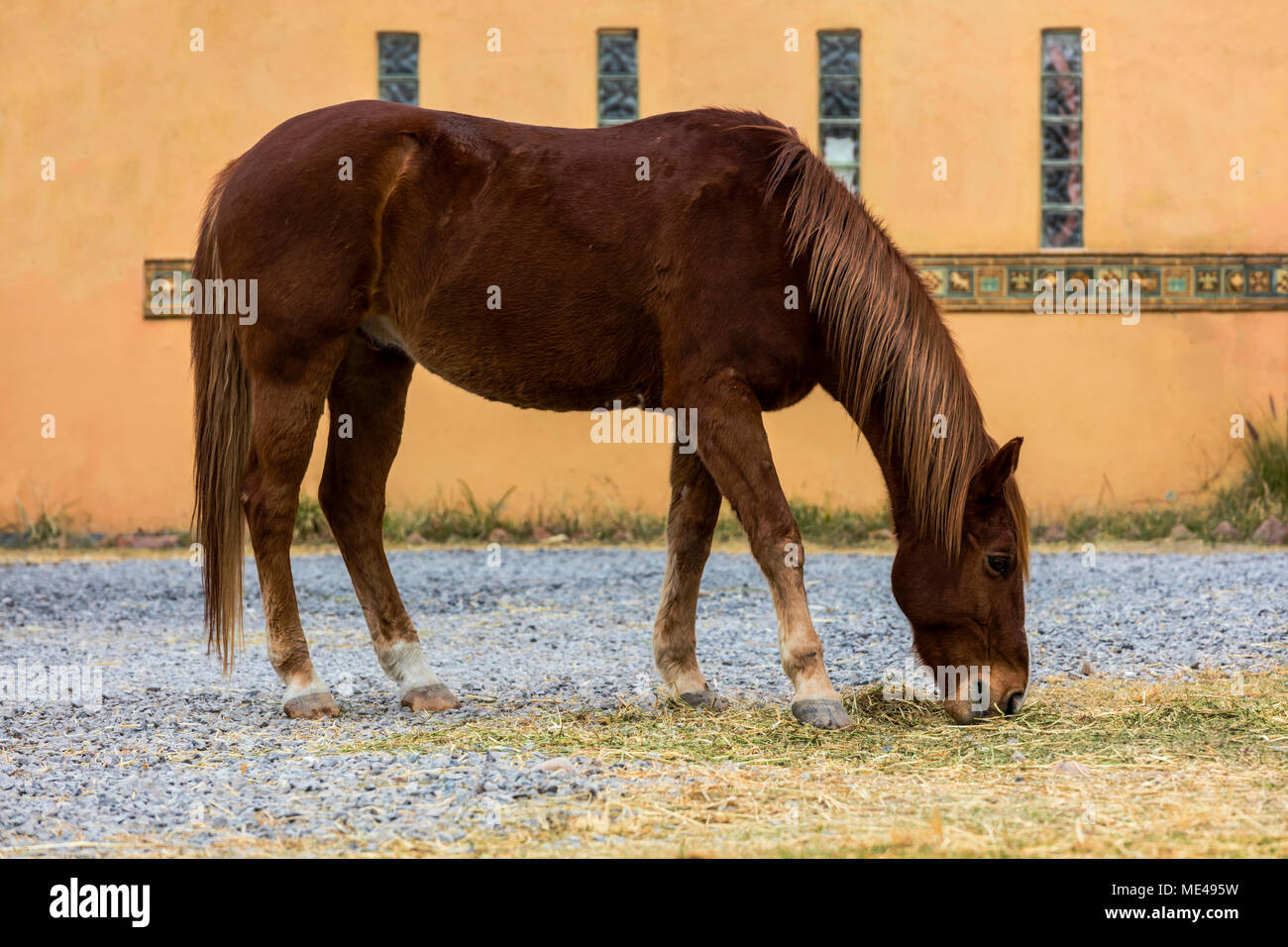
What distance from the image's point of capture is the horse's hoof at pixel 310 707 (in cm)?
467

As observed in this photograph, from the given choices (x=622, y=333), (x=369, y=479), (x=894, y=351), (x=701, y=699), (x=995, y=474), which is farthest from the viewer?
(x=369, y=479)

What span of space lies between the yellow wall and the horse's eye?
6699 millimetres

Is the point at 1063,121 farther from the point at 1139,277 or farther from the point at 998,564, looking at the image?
the point at 998,564

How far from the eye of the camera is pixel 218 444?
16.2 feet

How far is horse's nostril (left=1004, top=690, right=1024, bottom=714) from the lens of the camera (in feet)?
14.2

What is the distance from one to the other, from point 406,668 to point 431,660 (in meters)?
1.27

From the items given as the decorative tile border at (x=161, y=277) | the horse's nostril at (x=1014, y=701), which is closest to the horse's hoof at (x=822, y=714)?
the horse's nostril at (x=1014, y=701)

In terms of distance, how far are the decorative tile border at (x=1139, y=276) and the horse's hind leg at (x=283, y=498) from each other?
735 cm

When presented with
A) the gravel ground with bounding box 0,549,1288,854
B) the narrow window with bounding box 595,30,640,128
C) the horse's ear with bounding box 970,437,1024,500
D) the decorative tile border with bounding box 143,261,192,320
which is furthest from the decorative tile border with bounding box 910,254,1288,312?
the horse's ear with bounding box 970,437,1024,500

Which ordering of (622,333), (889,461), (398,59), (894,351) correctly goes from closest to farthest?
(894,351), (889,461), (622,333), (398,59)

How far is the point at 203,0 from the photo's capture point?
11547 millimetres

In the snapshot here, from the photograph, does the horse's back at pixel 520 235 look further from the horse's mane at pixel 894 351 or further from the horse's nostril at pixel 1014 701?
the horse's nostril at pixel 1014 701

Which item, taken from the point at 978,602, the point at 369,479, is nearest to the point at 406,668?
the point at 369,479

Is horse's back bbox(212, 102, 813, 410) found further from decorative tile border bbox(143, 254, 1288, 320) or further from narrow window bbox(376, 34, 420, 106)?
narrow window bbox(376, 34, 420, 106)
